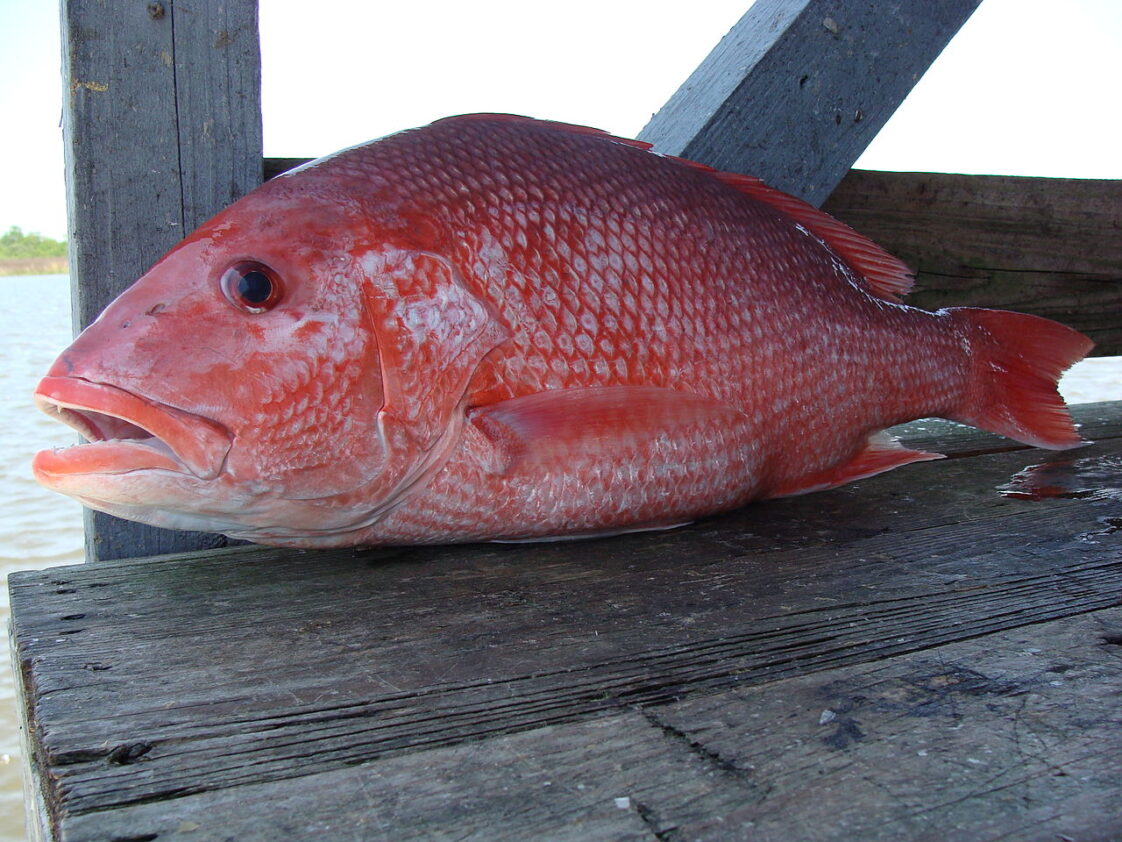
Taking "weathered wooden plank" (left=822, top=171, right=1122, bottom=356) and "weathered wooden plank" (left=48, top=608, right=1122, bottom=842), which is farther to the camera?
"weathered wooden plank" (left=822, top=171, right=1122, bottom=356)

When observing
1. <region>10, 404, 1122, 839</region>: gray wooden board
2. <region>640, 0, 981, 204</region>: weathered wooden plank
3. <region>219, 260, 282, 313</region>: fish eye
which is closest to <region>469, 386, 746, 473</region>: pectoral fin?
<region>10, 404, 1122, 839</region>: gray wooden board

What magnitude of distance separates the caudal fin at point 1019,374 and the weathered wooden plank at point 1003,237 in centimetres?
65

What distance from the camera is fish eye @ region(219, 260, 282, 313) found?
1292mm

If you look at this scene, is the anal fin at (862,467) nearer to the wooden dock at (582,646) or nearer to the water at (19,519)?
the wooden dock at (582,646)

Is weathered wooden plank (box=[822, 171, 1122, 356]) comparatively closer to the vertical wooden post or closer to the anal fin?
the anal fin

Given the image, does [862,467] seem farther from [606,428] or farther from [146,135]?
[146,135]

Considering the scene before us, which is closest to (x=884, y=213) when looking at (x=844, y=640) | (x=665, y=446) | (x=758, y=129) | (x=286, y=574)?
(x=758, y=129)

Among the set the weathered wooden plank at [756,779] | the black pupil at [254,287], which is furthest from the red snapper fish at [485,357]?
the weathered wooden plank at [756,779]

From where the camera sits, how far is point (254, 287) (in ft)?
4.27

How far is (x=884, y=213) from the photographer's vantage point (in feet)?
8.53

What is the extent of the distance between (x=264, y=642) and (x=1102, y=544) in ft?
4.26

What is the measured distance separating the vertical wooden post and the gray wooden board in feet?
1.52

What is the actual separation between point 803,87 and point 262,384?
156cm

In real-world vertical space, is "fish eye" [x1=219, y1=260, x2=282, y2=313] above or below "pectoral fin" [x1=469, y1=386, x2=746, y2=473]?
above
